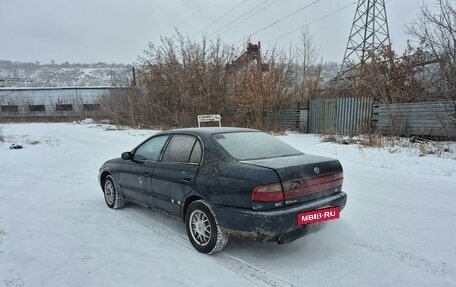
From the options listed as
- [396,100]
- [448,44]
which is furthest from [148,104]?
[448,44]

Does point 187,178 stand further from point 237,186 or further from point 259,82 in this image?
point 259,82

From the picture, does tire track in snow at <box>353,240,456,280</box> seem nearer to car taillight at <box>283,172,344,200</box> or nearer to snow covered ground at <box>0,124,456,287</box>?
snow covered ground at <box>0,124,456,287</box>

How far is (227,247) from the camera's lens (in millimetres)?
4129

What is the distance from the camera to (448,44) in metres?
11.9

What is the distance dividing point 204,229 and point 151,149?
1.78m

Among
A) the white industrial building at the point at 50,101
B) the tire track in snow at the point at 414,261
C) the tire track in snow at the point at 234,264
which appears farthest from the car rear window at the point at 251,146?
the white industrial building at the point at 50,101

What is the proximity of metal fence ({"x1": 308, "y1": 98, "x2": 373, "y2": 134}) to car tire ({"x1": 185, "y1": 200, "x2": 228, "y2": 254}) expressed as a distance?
40.0 ft

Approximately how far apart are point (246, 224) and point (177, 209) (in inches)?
48.3

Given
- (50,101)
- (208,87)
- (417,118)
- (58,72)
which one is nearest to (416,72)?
(417,118)

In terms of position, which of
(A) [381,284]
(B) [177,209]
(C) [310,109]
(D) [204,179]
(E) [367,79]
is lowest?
(A) [381,284]

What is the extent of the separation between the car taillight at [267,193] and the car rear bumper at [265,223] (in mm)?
129

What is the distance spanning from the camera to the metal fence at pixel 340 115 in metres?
14.8

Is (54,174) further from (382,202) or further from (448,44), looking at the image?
(448,44)

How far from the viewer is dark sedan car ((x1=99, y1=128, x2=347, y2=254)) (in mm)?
3467
